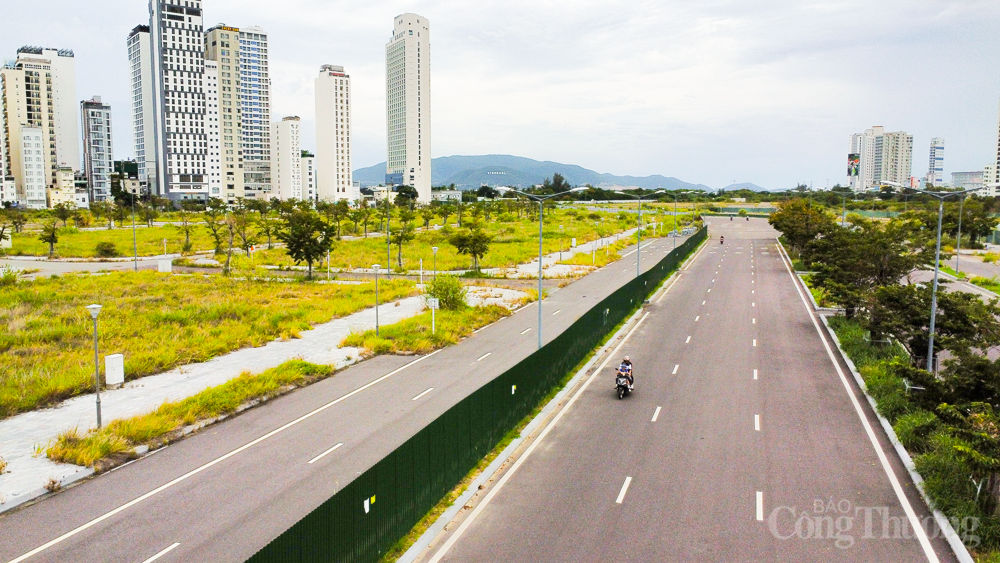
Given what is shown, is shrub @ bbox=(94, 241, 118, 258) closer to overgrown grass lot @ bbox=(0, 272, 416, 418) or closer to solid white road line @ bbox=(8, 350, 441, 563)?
overgrown grass lot @ bbox=(0, 272, 416, 418)

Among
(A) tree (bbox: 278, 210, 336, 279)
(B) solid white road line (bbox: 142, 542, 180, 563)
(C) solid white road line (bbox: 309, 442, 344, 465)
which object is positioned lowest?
(B) solid white road line (bbox: 142, 542, 180, 563)

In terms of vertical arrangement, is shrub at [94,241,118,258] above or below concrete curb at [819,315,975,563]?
above

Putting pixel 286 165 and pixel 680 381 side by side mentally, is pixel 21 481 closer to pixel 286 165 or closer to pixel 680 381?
pixel 680 381

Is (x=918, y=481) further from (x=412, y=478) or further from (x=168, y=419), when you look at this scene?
(x=168, y=419)

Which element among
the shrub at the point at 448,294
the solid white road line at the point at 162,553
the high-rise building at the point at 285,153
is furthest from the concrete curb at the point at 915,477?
the high-rise building at the point at 285,153

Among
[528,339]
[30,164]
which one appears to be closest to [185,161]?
[30,164]

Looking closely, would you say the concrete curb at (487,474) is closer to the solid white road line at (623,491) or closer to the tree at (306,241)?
the solid white road line at (623,491)

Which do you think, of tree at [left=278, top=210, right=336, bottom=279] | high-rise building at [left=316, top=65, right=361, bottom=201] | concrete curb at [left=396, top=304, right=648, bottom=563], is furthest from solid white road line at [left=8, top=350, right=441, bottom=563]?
high-rise building at [left=316, top=65, right=361, bottom=201]
